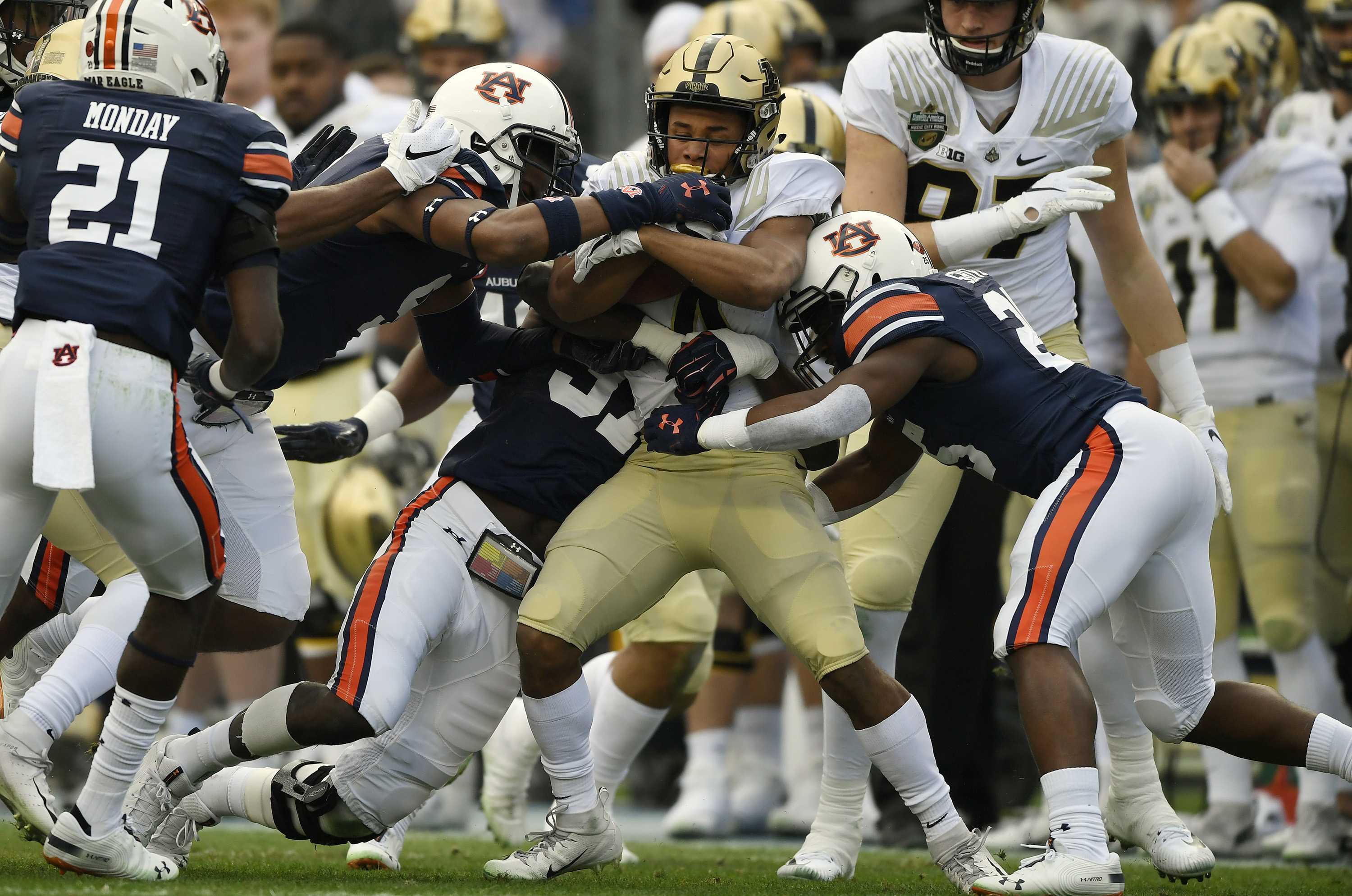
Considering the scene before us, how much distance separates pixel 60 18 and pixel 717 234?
201cm

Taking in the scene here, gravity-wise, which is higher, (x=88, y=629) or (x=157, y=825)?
(x=88, y=629)

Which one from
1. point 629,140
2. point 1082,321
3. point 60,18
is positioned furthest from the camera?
point 629,140

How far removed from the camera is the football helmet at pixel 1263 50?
6188mm

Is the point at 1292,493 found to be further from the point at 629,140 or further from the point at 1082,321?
the point at 629,140

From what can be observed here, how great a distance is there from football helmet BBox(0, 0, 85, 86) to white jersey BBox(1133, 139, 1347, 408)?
347cm

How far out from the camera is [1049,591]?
3.74 metres

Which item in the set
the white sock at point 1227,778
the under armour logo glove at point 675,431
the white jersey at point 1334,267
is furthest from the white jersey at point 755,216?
the white jersey at point 1334,267

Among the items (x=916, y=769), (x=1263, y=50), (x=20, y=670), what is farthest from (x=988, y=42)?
(x=20, y=670)

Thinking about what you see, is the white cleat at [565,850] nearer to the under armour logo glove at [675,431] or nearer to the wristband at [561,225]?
the under armour logo glove at [675,431]

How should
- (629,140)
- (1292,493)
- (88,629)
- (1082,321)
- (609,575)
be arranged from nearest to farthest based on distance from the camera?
Result: (609,575)
(88,629)
(1292,493)
(1082,321)
(629,140)

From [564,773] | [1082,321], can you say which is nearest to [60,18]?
[564,773]

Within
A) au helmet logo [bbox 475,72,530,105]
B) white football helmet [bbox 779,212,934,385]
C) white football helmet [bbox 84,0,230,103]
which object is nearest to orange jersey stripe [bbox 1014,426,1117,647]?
white football helmet [bbox 779,212,934,385]

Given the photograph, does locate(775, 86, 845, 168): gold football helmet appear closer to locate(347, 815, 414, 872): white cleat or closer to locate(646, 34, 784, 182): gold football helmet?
locate(646, 34, 784, 182): gold football helmet

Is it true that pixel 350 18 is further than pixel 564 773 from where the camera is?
Yes
